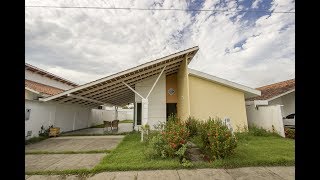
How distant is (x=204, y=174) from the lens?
19.4 feet

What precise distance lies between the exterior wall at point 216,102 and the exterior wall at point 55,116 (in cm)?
993

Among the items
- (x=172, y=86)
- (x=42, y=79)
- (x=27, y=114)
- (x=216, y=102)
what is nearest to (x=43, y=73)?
(x=42, y=79)

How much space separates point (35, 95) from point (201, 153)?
11.7 metres

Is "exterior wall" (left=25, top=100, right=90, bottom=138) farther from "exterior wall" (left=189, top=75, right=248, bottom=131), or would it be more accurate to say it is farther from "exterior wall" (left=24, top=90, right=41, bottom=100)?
"exterior wall" (left=189, top=75, right=248, bottom=131)

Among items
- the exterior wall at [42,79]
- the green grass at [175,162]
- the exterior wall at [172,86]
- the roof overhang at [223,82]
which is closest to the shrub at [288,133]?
the roof overhang at [223,82]

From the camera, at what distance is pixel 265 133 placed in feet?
42.3

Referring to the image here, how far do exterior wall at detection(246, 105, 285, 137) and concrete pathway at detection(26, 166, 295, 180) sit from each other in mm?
7184

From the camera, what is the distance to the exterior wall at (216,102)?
1455 centimetres

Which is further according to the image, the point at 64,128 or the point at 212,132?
the point at 64,128

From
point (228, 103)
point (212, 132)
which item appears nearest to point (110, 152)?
point (212, 132)

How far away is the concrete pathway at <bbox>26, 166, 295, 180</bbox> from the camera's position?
5.66 metres
